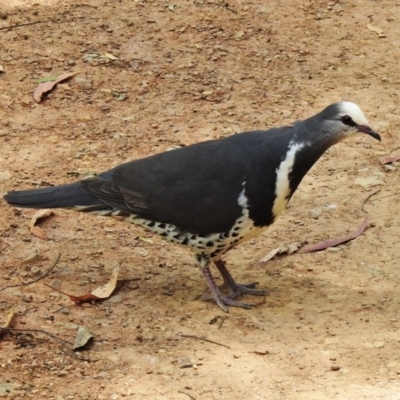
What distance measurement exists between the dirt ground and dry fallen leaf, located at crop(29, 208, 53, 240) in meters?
0.05

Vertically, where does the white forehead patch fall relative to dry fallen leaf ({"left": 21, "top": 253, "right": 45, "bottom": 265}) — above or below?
above

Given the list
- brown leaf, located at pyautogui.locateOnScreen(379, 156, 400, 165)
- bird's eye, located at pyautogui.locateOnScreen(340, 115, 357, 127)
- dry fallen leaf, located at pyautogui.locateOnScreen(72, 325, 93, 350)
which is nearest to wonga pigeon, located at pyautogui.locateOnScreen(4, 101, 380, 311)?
bird's eye, located at pyautogui.locateOnScreen(340, 115, 357, 127)

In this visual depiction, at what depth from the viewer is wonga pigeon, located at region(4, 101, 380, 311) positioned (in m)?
4.98

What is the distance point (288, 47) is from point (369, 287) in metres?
3.29

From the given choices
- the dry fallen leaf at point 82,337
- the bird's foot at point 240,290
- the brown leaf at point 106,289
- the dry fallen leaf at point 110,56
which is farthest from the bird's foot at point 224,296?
the dry fallen leaf at point 110,56

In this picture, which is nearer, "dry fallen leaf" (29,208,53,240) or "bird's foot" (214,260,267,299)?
"bird's foot" (214,260,267,299)

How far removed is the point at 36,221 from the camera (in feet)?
19.4

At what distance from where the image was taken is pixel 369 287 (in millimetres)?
5359

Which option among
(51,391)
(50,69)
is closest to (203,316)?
(51,391)

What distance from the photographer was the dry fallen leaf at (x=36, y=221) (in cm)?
578

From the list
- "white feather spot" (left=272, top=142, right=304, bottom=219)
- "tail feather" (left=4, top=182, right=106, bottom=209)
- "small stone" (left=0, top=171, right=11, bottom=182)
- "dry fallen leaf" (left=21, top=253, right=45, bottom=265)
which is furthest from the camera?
"small stone" (left=0, top=171, right=11, bottom=182)

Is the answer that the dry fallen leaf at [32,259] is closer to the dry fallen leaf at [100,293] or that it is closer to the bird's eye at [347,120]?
the dry fallen leaf at [100,293]

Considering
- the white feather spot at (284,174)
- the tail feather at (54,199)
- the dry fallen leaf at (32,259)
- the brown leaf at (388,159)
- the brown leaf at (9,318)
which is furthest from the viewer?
the brown leaf at (388,159)

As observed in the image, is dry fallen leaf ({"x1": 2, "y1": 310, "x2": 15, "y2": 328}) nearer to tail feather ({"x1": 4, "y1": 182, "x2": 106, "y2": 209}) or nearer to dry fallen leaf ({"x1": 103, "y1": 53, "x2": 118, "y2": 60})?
tail feather ({"x1": 4, "y1": 182, "x2": 106, "y2": 209})
